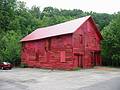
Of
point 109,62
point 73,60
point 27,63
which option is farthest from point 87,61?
point 27,63

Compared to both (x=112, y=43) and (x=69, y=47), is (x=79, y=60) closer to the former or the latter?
(x=69, y=47)

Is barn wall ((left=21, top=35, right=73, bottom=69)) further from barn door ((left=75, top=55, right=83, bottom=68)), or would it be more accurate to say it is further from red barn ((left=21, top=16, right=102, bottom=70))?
barn door ((left=75, top=55, right=83, bottom=68))

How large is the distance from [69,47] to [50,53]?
177 inches

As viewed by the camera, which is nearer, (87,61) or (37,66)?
(87,61)

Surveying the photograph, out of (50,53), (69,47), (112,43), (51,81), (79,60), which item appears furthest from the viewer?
(112,43)

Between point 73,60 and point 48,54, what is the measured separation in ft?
19.8

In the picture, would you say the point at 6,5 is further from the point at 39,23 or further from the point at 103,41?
the point at 39,23

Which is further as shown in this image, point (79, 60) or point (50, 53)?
point (50, 53)

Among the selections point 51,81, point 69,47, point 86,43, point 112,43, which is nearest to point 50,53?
point 69,47

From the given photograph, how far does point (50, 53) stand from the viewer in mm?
44906

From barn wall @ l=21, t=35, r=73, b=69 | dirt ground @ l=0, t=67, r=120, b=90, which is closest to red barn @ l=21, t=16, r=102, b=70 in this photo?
barn wall @ l=21, t=35, r=73, b=69

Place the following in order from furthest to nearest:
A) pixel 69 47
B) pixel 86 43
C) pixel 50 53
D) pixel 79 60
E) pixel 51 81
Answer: pixel 50 53 → pixel 86 43 → pixel 79 60 → pixel 69 47 → pixel 51 81

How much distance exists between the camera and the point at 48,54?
1786 inches

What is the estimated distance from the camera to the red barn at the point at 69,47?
41375 mm
